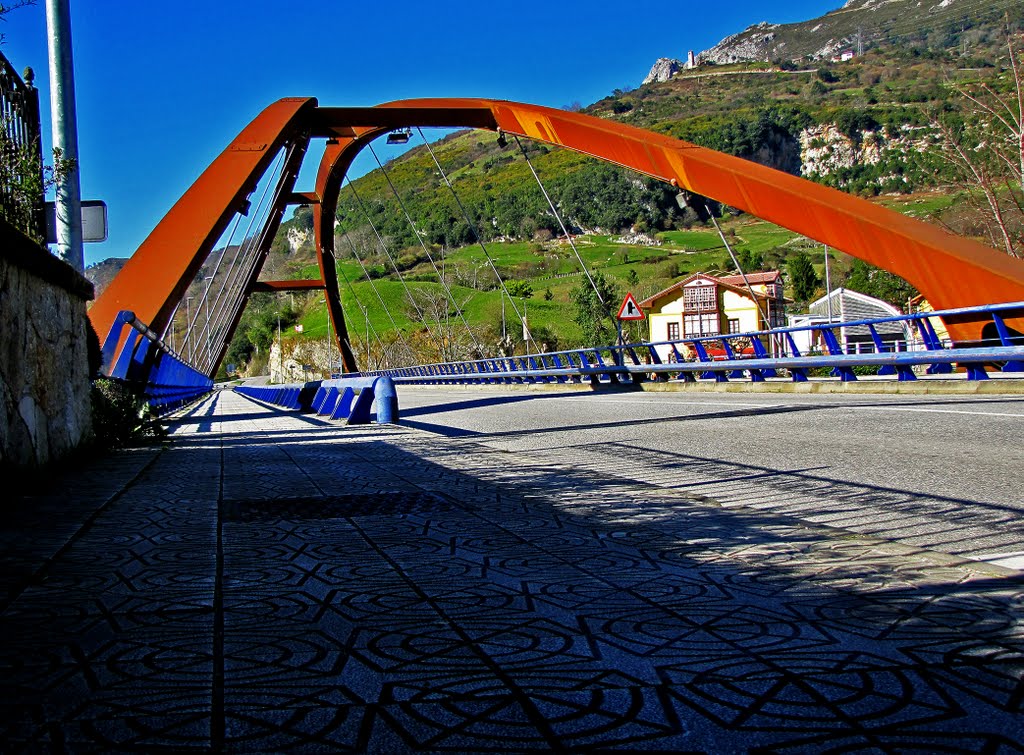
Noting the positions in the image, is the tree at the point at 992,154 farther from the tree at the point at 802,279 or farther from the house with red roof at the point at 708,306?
the tree at the point at 802,279

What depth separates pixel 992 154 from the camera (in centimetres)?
2331

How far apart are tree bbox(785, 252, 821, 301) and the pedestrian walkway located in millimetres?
83051

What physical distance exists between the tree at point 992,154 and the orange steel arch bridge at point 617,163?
845 centimetres

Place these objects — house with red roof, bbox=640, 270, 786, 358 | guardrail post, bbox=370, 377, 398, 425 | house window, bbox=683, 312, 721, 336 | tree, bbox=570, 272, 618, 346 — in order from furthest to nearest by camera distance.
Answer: tree, bbox=570, 272, 618, 346 → house window, bbox=683, 312, 721, 336 → house with red roof, bbox=640, 270, 786, 358 → guardrail post, bbox=370, 377, 398, 425

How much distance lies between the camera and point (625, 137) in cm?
1816

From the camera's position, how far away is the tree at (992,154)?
22.2 metres

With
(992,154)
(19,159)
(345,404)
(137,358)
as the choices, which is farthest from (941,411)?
(992,154)

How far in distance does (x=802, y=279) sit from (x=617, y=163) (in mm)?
69125

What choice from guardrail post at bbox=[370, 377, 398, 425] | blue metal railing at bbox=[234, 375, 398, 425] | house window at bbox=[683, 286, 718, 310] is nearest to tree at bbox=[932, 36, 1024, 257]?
blue metal railing at bbox=[234, 375, 398, 425]

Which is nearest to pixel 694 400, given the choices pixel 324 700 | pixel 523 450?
pixel 523 450

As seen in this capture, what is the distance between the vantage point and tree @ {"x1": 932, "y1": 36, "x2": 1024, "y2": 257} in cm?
2220

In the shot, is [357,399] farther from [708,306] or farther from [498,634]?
[708,306]

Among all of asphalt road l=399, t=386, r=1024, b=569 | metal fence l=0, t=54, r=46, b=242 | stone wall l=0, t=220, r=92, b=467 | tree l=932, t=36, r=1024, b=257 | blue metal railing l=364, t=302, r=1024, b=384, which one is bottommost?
asphalt road l=399, t=386, r=1024, b=569

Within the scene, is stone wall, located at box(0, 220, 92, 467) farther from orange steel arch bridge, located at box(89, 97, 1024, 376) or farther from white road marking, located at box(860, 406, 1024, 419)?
white road marking, located at box(860, 406, 1024, 419)
